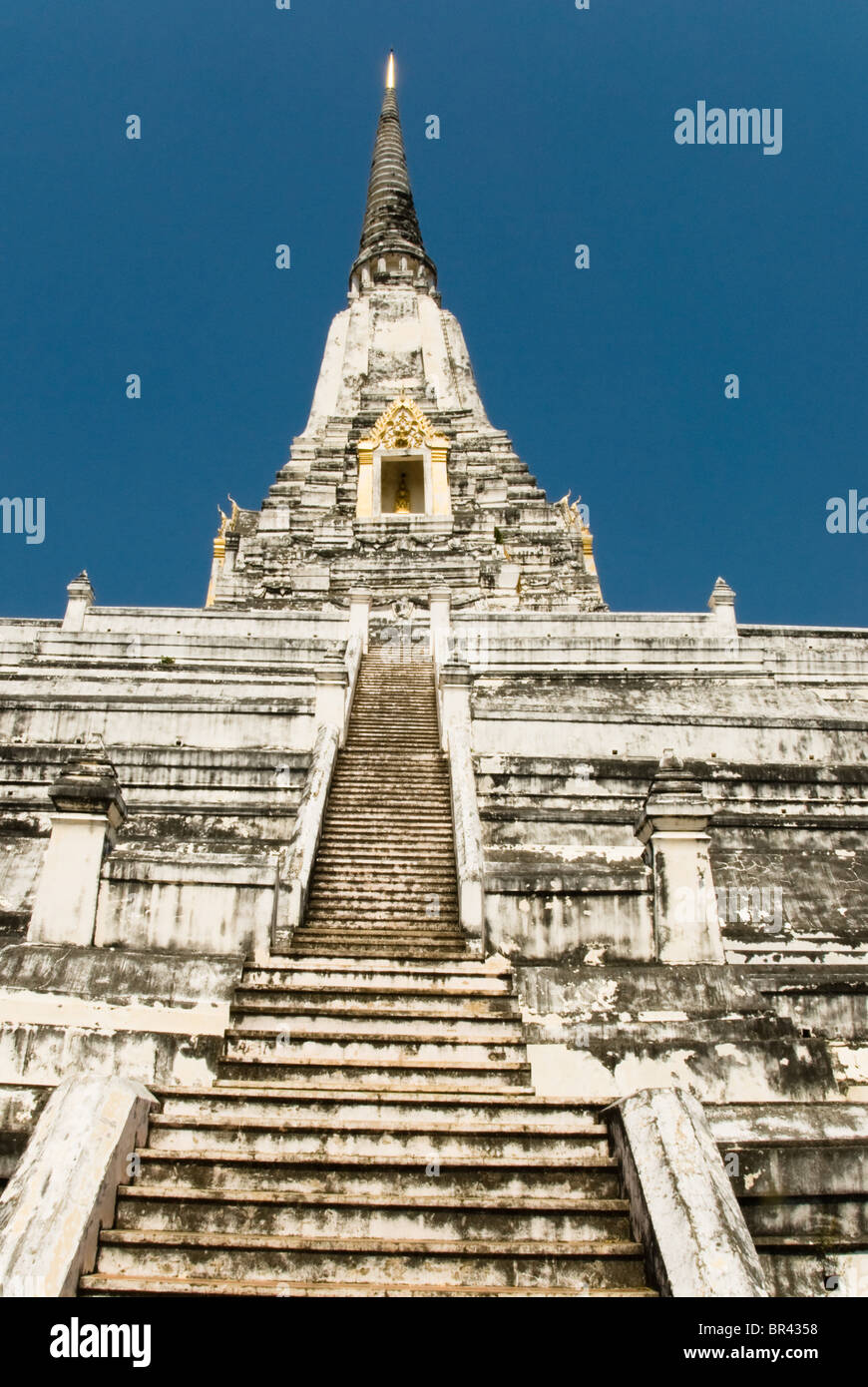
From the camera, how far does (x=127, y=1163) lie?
5.87 metres

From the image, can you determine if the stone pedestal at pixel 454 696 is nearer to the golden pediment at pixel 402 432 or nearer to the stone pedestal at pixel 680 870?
the stone pedestal at pixel 680 870

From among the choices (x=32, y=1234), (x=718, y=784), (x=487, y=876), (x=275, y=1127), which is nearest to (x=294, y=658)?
(x=718, y=784)

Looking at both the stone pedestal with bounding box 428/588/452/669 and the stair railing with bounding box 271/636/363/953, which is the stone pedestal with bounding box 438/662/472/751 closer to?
the stair railing with bounding box 271/636/363/953

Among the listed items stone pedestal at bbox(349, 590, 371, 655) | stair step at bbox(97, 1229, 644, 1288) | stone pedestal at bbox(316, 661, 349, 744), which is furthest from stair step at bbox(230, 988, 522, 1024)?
stone pedestal at bbox(349, 590, 371, 655)

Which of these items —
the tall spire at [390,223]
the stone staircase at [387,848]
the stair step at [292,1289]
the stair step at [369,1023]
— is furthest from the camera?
the tall spire at [390,223]

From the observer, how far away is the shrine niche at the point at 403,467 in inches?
1155

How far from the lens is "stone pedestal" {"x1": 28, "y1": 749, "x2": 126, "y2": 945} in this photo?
8.47m

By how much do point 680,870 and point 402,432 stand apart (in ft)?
79.2

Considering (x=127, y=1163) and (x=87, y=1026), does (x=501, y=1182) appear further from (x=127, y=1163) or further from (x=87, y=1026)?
(x=87, y=1026)

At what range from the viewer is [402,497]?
104ft

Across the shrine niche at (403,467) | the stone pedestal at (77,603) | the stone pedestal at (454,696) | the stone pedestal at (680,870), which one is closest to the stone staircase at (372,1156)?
the stone pedestal at (680,870)

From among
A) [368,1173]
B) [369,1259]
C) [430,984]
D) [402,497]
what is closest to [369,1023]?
[430,984]

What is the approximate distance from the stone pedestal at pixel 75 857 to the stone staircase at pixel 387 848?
1.86 m
